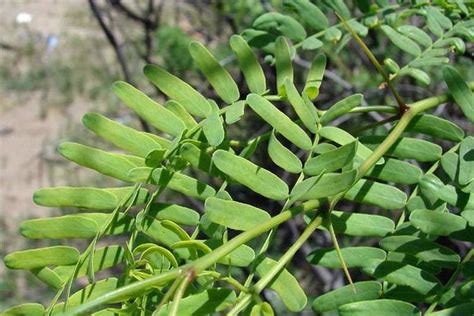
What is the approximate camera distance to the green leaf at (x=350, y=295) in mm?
629

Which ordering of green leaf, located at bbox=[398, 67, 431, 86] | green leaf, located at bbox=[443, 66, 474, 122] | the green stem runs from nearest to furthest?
the green stem
green leaf, located at bbox=[443, 66, 474, 122]
green leaf, located at bbox=[398, 67, 431, 86]

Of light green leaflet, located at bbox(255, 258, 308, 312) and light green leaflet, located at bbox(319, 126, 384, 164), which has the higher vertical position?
light green leaflet, located at bbox(319, 126, 384, 164)

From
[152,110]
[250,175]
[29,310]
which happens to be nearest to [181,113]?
[152,110]

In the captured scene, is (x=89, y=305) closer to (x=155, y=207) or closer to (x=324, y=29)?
(x=155, y=207)

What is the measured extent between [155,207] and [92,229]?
0.06 m

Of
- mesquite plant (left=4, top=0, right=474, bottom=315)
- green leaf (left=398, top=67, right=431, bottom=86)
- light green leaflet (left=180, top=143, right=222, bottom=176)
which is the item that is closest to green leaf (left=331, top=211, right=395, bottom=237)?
mesquite plant (left=4, top=0, right=474, bottom=315)

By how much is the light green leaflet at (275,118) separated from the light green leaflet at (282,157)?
0.01m

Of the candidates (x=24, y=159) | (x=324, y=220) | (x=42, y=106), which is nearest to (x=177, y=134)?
(x=324, y=220)

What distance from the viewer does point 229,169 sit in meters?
0.63

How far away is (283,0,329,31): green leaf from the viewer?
0.98 meters

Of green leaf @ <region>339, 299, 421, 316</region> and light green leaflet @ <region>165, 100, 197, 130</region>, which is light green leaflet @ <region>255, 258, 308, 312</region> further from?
light green leaflet @ <region>165, 100, 197, 130</region>

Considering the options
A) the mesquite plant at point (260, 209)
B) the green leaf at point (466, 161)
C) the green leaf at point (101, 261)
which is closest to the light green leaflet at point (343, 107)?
the mesquite plant at point (260, 209)

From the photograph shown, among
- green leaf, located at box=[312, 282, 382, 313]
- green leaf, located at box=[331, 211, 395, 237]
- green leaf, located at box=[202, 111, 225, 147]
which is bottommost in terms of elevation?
green leaf, located at box=[312, 282, 382, 313]

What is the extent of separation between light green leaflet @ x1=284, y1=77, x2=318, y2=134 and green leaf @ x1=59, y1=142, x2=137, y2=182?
0.15 metres
